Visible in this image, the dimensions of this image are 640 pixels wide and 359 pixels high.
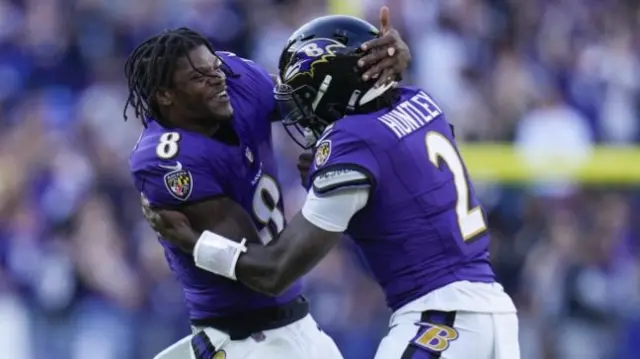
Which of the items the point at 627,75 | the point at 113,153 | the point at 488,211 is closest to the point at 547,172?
the point at 488,211

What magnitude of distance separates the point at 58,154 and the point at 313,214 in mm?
4824

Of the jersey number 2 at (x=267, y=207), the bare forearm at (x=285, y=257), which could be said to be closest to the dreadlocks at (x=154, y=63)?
the jersey number 2 at (x=267, y=207)

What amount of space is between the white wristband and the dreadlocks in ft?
1.86

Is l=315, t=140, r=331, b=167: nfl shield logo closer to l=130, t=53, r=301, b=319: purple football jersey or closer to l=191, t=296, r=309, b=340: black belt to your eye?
l=130, t=53, r=301, b=319: purple football jersey

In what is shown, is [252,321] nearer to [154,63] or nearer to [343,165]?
[343,165]

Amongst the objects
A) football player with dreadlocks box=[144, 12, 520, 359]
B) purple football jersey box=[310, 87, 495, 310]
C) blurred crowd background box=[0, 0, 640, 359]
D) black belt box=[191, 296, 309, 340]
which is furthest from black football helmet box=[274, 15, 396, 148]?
blurred crowd background box=[0, 0, 640, 359]

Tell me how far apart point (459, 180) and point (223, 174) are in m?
0.80

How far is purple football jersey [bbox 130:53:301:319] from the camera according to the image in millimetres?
4996

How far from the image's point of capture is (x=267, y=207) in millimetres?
5258

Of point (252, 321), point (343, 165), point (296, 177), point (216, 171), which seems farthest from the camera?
point (296, 177)

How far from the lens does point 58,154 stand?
9250 millimetres

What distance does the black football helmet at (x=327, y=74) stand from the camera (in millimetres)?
4918

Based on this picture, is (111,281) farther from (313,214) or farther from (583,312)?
(313,214)

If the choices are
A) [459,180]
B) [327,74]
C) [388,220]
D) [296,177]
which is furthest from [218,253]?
[296,177]
